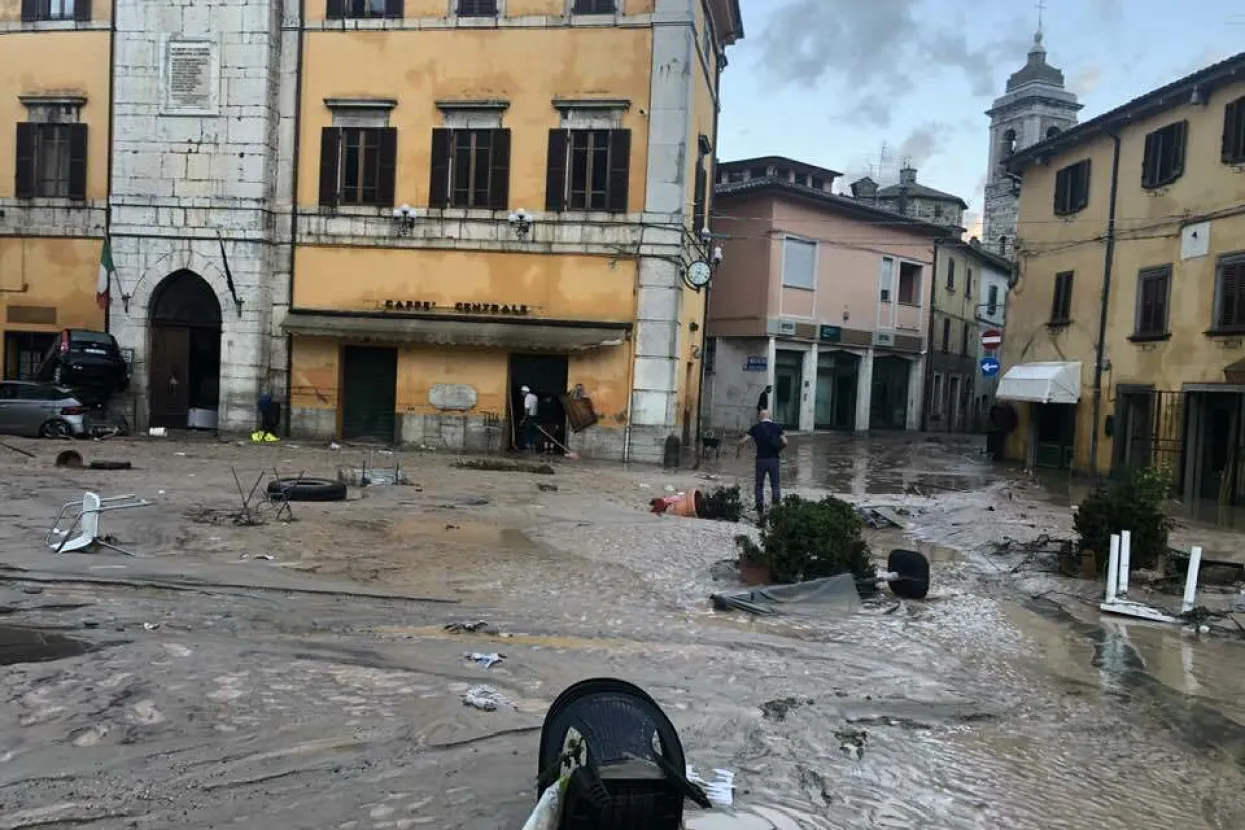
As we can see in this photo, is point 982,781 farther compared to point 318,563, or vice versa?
point 318,563

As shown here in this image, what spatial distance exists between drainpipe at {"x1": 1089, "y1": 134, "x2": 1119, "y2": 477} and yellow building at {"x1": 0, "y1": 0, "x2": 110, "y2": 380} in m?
25.6

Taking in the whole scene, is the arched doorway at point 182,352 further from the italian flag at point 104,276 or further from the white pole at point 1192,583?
the white pole at point 1192,583

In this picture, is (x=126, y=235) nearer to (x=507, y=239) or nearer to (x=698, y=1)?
(x=507, y=239)

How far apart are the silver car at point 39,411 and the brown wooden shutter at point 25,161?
5905 mm

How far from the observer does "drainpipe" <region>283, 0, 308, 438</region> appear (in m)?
22.7

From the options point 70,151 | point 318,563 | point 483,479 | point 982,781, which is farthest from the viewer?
point 70,151

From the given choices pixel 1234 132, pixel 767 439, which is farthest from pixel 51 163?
pixel 1234 132

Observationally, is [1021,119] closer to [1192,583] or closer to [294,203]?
[294,203]

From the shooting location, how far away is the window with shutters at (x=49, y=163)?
23.3m

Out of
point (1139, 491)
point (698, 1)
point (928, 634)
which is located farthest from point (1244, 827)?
point (698, 1)

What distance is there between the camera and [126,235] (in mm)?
23047

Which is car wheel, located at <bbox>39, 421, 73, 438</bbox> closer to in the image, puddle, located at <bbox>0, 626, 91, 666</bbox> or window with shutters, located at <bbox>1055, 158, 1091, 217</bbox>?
puddle, located at <bbox>0, 626, 91, 666</bbox>

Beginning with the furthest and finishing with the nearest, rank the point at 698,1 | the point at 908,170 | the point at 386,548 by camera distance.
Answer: the point at 908,170 < the point at 698,1 < the point at 386,548

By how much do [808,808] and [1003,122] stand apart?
6162 centimetres
